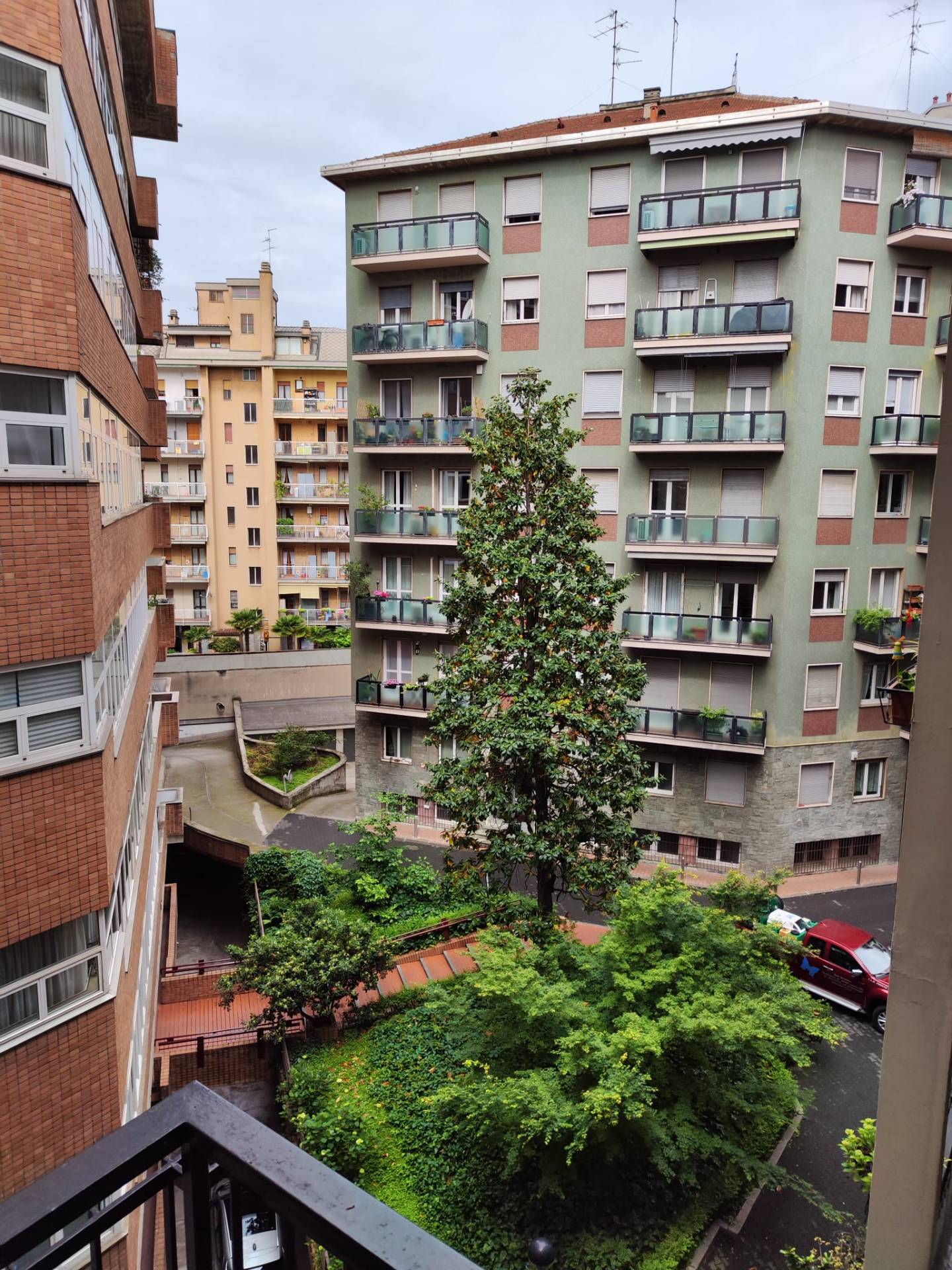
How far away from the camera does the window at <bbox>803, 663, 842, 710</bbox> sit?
20578mm

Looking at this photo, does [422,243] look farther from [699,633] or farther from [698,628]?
[699,633]

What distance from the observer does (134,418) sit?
45.5ft

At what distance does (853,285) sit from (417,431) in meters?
11.1

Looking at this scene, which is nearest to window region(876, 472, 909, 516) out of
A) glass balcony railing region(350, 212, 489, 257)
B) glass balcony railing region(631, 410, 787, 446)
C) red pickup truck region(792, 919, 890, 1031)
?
glass balcony railing region(631, 410, 787, 446)

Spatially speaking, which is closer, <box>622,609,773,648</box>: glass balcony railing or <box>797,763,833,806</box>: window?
<box>622,609,773,648</box>: glass balcony railing

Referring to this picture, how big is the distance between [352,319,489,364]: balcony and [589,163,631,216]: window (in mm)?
4004

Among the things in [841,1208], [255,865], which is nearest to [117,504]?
[255,865]

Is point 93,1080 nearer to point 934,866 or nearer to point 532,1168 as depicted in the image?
point 532,1168

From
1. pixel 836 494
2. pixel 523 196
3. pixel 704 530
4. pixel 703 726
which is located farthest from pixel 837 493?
pixel 523 196

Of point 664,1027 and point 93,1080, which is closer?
point 93,1080

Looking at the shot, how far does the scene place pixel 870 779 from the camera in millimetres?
21750

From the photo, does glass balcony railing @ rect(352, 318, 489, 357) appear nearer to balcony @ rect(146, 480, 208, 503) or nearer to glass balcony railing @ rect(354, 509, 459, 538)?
glass balcony railing @ rect(354, 509, 459, 538)

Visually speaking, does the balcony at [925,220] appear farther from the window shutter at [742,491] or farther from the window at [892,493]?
the window shutter at [742,491]

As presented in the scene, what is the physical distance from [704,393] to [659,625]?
5.78 metres
